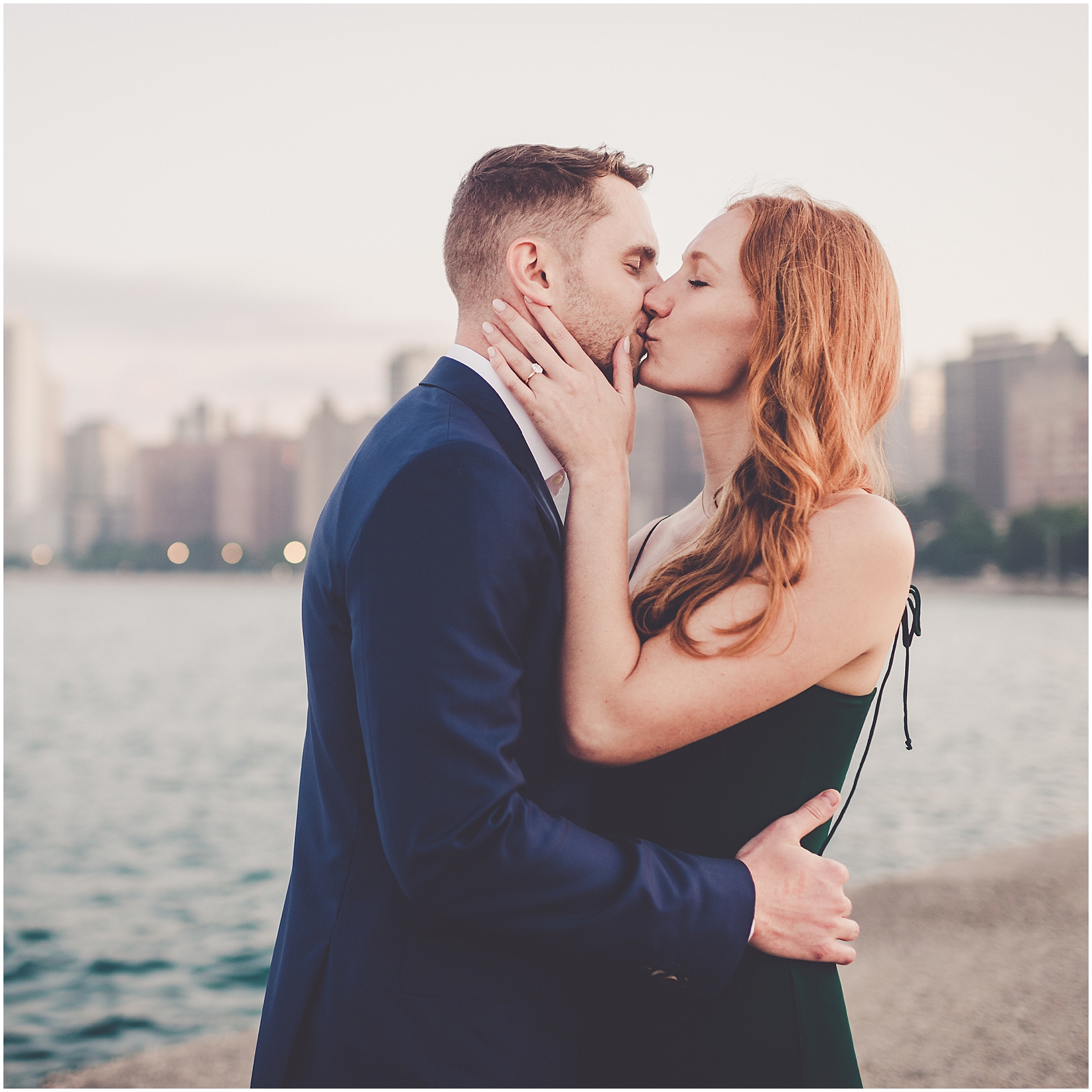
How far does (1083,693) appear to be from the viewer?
99.1ft

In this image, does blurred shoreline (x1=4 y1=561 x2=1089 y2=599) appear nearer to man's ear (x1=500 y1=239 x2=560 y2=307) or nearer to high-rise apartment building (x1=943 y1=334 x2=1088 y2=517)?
high-rise apartment building (x1=943 y1=334 x2=1088 y2=517)

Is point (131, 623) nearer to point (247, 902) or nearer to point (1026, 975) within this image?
point (247, 902)

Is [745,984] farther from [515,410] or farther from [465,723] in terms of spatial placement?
[515,410]

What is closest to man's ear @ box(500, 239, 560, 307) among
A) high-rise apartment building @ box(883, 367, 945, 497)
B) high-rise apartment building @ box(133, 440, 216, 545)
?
high-rise apartment building @ box(883, 367, 945, 497)

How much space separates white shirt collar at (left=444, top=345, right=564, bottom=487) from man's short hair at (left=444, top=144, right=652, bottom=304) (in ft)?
0.55

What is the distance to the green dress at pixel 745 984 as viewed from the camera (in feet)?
5.71

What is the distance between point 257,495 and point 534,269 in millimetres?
96862

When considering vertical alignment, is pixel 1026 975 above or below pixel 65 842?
above

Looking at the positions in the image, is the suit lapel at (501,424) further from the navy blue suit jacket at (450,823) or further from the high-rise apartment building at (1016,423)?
the high-rise apartment building at (1016,423)

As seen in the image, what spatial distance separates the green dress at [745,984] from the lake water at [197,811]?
21.7ft

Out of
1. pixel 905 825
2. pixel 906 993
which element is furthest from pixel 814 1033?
pixel 905 825

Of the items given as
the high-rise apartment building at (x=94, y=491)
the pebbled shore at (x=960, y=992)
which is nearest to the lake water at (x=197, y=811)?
the pebbled shore at (x=960, y=992)

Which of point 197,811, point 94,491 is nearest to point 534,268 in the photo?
point 197,811

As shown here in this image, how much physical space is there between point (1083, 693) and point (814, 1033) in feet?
108
